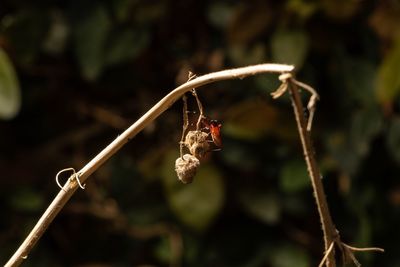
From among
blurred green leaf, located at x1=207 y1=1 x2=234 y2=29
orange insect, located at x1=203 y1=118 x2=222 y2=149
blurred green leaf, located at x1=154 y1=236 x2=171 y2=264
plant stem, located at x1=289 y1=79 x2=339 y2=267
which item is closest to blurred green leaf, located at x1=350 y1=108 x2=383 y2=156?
blurred green leaf, located at x1=207 y1=1 x2=234 y2=29

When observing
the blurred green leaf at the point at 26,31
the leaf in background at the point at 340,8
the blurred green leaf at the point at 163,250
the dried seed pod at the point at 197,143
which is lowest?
the dried seed pod at the point at 197,143

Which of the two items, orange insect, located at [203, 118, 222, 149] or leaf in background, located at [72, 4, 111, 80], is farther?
leaf in background, located at [72, 4, 111, 80]

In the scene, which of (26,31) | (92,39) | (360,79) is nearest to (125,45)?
(92,39)

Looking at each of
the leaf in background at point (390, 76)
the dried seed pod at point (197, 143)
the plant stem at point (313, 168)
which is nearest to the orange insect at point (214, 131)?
the dried seed pod at point (197, 143)

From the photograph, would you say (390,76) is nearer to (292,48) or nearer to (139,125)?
(292,48)

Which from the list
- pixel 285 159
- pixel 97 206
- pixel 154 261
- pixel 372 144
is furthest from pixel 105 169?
pixel 372 144

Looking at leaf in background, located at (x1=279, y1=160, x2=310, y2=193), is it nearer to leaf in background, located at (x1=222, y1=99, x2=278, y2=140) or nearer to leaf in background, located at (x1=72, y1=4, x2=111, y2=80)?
leaf in background, located at (x1=222, y1=99, x2=278, y2=140)

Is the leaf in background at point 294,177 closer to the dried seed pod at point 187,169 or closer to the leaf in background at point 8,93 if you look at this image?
the leaf in background at point 8,93
